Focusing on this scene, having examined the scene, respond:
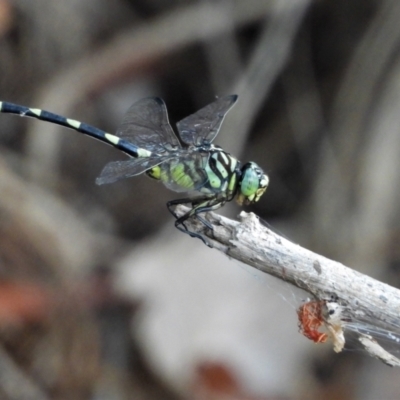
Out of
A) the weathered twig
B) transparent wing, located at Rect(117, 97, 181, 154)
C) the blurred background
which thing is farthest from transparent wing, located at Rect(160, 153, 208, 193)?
the blurred background

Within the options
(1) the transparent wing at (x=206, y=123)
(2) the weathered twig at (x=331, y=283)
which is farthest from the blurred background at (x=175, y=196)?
(2) the weathered twig at (x=331, y=283)

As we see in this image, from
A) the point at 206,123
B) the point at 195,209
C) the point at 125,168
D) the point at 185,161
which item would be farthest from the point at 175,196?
the point at 195,209

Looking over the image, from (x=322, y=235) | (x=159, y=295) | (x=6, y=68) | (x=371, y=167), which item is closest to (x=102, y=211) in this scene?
(x=159, y=295)

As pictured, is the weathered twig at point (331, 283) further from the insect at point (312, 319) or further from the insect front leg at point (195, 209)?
the insect front leg at point (195, 209)

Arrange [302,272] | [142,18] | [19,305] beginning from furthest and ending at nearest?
1. [142,18]
2. [19,305]
3. [302,272]

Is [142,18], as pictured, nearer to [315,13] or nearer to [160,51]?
[160,51]

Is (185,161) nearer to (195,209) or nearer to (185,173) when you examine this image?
(185,173)
